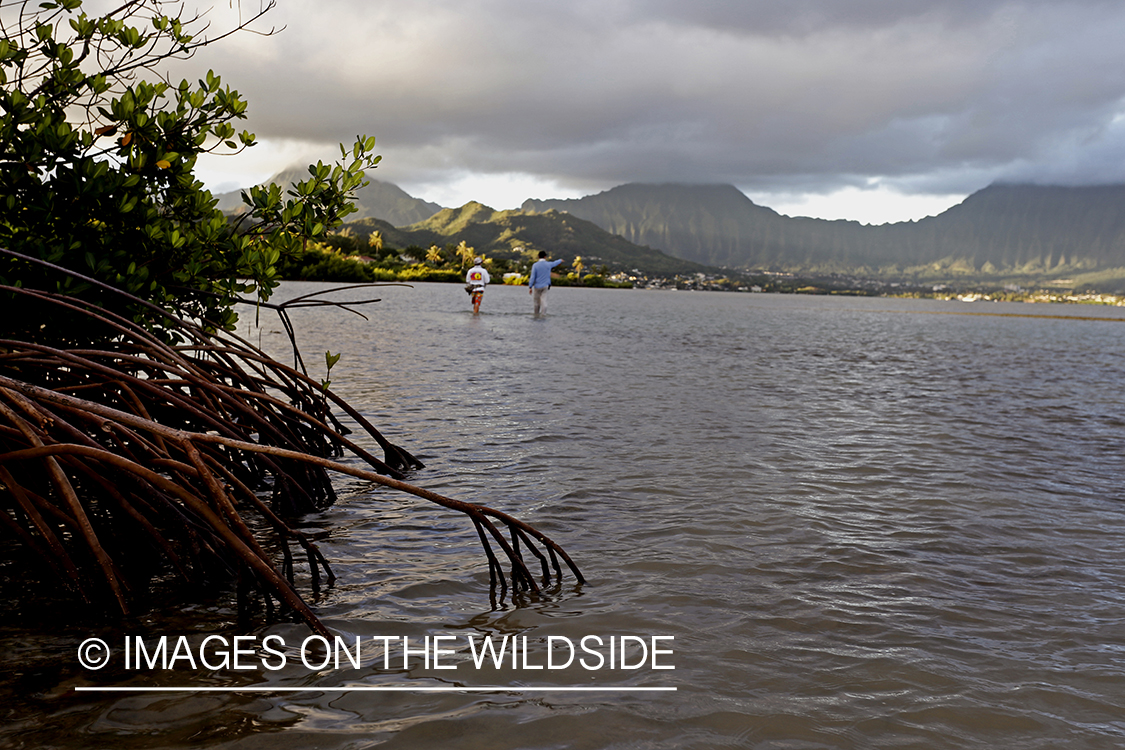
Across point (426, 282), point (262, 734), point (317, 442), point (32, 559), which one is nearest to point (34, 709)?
point (262, 734)

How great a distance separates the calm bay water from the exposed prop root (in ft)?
1.18

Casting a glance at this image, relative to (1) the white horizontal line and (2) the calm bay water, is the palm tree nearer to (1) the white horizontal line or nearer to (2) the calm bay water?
(2) the calm bay water

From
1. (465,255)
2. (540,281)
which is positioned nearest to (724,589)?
(540,281)

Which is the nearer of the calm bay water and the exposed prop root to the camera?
the calm bay water

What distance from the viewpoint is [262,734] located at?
340 cm

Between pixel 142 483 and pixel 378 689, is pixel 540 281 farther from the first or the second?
pixel 378 689

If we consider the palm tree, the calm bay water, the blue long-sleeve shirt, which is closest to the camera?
the calm bay water

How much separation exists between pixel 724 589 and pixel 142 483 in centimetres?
394

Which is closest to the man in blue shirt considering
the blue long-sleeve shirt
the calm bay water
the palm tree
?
the blue long-sleeve shirt

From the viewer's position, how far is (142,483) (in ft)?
15.5

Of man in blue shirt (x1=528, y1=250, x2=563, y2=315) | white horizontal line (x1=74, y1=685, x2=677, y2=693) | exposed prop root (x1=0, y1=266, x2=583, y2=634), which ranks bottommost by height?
white horizontal line (x1=74, y1=685, x2=677, y2=693)

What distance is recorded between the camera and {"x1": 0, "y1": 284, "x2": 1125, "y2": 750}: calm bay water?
142 inches

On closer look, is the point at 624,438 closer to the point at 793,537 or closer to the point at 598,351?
the point at 793,537

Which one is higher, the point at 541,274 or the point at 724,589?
the point at 541,274
